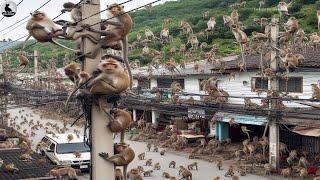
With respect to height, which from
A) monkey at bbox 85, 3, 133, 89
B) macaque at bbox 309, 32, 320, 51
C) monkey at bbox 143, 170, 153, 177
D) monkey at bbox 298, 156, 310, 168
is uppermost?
macaque at bbox 309, 32, 320, 51

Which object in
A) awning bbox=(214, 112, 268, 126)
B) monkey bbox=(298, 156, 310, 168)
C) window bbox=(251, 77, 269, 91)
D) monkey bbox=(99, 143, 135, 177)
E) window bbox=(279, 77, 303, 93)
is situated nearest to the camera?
monkey bbox=(99, 143, 135, 177)

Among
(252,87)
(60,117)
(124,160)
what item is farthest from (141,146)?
(124,160)

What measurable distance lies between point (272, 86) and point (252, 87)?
5569mm

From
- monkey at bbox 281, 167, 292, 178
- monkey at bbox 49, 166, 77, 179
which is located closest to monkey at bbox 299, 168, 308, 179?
monkey at bbox 281, 167, 292, 178

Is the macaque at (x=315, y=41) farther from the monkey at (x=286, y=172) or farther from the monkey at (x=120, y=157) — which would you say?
the monkey at (x=120, y=157)

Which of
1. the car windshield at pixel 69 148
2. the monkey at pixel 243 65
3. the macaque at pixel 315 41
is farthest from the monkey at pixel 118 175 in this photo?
the macaque at pixel 315 41

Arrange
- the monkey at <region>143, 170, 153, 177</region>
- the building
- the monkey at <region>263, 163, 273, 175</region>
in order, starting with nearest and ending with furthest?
the building < the monkey at <region>263, 163, 273, 175</region> < the monkey at <region>143, 170, 153, 177</region>

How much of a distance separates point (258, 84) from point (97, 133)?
1983 cm

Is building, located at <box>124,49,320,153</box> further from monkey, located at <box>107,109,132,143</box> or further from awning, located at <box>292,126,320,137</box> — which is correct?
monkey, located at <box>107,109,132,143</box>

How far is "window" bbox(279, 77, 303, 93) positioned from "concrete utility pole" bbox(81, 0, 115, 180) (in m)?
17.2

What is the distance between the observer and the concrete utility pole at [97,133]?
6145 mm

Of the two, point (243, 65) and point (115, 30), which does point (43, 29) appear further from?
point (243, 65)

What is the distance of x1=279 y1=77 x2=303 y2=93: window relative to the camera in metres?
22.4

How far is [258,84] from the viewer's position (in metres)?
25.0
